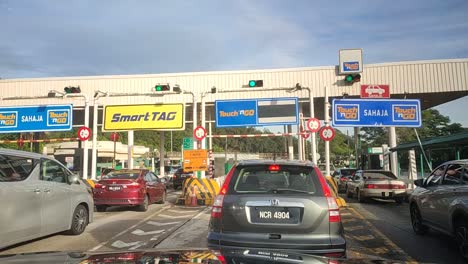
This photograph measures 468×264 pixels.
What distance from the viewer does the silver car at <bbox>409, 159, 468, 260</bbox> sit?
22.9 ft

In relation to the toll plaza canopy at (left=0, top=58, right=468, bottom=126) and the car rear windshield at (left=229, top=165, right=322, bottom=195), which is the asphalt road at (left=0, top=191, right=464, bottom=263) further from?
the toll plaza canopy at (left=0, top=58, right=468, bottom=126)

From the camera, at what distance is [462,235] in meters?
6.93

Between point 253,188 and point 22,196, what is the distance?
440cm

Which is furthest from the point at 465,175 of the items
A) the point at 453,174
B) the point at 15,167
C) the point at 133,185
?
the point at 133,185

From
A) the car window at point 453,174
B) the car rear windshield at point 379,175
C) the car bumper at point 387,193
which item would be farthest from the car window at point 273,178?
the car rear windshield at point 379,175

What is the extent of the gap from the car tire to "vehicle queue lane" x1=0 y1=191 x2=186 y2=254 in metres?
5.58

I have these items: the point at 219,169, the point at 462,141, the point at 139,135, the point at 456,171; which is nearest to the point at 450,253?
the point at 456,171

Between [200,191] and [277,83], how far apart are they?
1010 cm

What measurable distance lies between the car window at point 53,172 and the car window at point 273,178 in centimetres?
459

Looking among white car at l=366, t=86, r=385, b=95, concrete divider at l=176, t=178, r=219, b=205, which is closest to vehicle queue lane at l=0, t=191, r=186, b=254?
concrete divider at l=176, t=178, r=219, b=205

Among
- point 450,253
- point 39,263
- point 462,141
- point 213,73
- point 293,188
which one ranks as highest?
point 213,73

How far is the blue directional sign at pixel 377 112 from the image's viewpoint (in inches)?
774

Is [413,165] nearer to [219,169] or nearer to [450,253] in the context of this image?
[450,253]

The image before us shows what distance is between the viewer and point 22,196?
24.7ft
